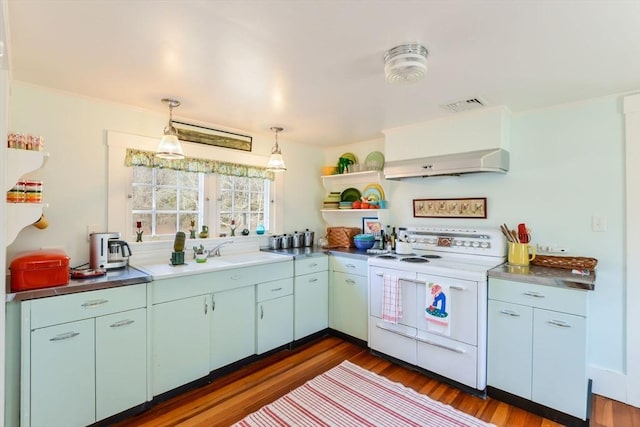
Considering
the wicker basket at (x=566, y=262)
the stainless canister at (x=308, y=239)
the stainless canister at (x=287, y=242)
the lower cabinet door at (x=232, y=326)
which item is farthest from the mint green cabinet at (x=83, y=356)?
the wicker basket at (x=566, y=262)

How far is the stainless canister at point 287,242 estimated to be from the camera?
11.9 feet

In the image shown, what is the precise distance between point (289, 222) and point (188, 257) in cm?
128

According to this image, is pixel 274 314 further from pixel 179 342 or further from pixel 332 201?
pixel 332 201

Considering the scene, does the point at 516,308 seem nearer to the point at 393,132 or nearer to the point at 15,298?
the point at 393,132

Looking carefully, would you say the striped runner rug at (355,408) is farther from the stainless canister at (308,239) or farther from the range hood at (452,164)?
the range hood at (452,164)

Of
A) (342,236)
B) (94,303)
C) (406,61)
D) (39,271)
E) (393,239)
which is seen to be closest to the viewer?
(406,61)

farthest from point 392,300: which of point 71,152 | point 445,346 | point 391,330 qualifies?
point 71,152

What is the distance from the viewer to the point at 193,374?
2363 millimetres

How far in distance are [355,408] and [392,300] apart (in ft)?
2.91

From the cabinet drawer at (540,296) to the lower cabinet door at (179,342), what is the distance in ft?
7.22

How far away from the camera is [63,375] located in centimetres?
181

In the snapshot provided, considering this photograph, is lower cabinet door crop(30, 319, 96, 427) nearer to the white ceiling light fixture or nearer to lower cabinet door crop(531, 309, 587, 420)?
the white ceiling light fixture

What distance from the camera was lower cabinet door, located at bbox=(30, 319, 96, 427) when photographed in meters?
1.74

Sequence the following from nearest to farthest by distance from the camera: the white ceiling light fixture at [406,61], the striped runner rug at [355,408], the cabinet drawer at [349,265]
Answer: the white ceiling light fixture at [406,61] → the striped runner rug at [355,408] → the cabinet drawer at [349,265]
